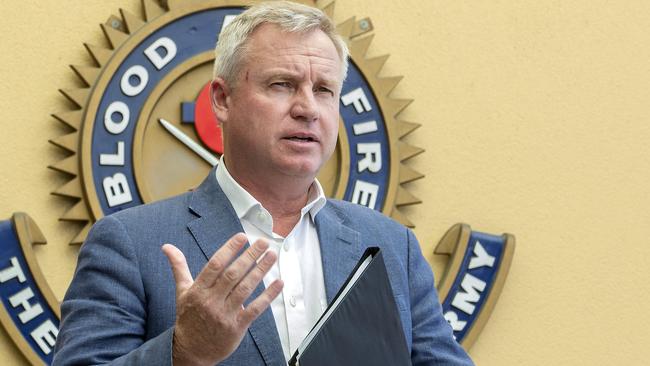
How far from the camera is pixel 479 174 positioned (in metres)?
2.77

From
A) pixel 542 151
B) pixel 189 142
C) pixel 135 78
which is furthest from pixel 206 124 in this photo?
pixel 542 151

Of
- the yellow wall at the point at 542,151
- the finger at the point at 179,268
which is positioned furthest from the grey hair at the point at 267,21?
the yellow wall at the point at 542,151

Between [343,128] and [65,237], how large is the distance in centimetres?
73

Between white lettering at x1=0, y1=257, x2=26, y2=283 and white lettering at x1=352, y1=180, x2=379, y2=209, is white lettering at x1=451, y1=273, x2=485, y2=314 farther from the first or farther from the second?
white lettering at x1=0, y1=257, x2=26, y2=283

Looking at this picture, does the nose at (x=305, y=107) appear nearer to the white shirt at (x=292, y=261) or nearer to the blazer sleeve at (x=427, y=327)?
the white shirt at (x=292, y=261)

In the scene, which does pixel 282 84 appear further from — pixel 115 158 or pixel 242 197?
pixel 115 158

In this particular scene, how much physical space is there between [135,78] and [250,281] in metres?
1.51

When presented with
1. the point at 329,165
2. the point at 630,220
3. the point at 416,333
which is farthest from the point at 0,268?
the point at 630,220

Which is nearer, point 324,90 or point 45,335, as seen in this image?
point 324,90

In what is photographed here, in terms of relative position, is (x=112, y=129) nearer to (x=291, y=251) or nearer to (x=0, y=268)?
(x=0, y=268)

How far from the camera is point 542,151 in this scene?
285 cm

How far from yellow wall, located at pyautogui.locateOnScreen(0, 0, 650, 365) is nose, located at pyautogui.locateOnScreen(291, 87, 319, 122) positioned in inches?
55.6

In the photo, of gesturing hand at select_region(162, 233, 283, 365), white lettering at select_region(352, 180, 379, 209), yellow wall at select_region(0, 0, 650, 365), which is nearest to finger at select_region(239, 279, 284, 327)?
gesturing hand at select_region(162, 233, 283, 365)

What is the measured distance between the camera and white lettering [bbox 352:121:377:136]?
8.40ft
